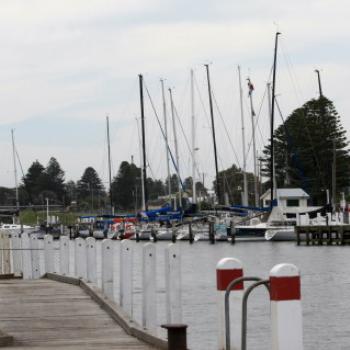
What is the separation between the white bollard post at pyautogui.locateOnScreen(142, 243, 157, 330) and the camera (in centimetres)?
1576

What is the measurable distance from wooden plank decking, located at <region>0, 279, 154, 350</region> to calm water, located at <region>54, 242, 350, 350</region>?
158 centimetres

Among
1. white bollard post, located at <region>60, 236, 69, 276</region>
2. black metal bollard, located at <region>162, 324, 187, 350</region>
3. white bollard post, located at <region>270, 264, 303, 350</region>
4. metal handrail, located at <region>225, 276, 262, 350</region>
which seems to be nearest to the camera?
white bollard post, located at <region>270, 264, 303, 350</region>

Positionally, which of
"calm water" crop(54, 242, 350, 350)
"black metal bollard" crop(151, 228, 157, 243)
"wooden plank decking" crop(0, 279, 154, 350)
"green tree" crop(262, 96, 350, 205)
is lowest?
"calm water" crop(54, 242, 350, 350)

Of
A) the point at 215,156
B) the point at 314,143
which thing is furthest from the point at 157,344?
the point at 314,143

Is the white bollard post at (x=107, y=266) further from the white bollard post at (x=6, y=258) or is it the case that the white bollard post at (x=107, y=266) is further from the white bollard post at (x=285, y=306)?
the white bollard post at (x=285, y=306)

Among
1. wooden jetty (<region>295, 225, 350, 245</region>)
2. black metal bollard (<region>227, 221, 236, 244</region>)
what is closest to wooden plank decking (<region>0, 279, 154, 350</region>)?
wooden jetty (<region>295, 225, 350, 245</region>)

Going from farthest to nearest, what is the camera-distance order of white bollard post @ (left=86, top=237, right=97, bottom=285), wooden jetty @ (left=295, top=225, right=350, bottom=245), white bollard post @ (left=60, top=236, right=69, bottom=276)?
wooden jetty @ (left=295, top=225, right=350, bottom=245) < white bollard post @ (left=60, top=236, right=69, bottom=276) < white bollard post @ (left=86, top=237, right=97, bottom=285)

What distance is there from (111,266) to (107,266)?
0.34 feet

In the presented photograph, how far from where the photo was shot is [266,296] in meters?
35.2

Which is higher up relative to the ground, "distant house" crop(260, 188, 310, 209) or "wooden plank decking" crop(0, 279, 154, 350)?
"distant house" crop(260, 188, 310, 209)

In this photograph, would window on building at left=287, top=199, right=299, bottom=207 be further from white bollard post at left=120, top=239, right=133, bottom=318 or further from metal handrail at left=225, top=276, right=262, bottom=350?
metal handrail at left=225, top=276, right=262, bottom=350

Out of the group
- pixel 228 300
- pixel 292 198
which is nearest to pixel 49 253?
pixel 228 300

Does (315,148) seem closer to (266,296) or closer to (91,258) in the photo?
(266,296)

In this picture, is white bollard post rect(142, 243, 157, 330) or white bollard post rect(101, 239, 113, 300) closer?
white bollard post rect(142, 243, 157, 330)
